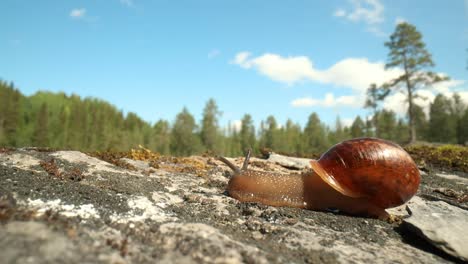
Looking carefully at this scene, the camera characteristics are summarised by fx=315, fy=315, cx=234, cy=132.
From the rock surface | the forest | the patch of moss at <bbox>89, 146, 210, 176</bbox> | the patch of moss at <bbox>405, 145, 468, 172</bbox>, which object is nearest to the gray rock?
the rock surface

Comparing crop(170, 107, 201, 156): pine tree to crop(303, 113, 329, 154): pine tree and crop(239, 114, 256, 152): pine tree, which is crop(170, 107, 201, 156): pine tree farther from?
crop(303, 113, 329, 154): pine tree

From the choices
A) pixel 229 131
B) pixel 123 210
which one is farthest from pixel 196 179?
pixel 229 131

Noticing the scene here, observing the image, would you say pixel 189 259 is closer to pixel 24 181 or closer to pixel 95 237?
pixel 95 237

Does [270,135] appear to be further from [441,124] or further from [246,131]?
[441,124]

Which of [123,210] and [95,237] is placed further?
[123,210]

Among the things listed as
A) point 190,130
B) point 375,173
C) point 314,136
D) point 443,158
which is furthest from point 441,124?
point 375,173

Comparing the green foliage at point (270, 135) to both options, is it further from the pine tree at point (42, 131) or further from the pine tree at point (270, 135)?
the pine tree at point (42, 131)

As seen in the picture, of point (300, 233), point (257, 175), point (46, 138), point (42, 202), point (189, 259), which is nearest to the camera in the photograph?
point (189, 259)
